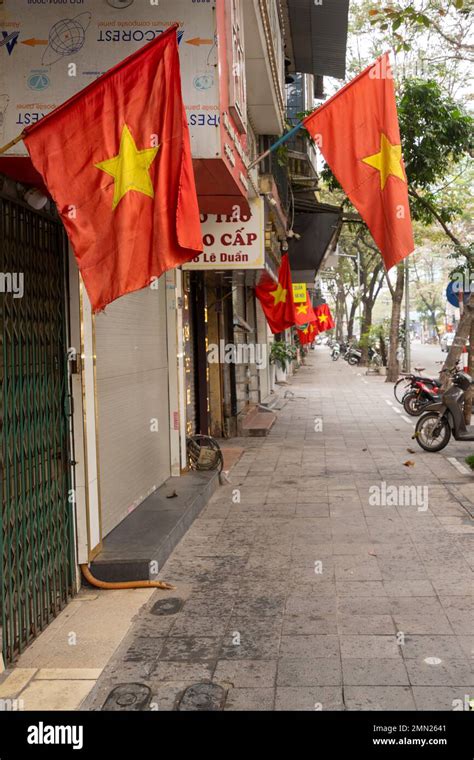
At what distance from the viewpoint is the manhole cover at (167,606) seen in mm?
5527

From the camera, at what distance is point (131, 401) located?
779 centimetres

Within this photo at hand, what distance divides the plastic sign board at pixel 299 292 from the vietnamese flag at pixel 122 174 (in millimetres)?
17226

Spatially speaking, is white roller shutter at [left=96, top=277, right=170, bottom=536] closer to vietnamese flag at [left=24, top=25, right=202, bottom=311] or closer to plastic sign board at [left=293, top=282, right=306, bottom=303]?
→ vietnamese flag at [left=24, top=25, right=202, bottom=311]

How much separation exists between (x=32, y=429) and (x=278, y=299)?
11203 mm

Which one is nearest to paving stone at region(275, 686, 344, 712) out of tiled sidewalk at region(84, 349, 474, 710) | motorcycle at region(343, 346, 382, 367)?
tiled sidewalk at region(84, 349, 474, 710)

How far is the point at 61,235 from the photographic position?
570cm

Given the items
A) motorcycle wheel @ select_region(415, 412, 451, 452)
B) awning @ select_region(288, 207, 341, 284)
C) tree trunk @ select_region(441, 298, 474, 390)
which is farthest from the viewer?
awning @ select_region(288, 207, 341, 284)

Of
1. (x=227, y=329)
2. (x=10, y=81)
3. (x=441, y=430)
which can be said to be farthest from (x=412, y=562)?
(x=227, y=329)

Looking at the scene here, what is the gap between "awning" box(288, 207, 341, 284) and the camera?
60.1 ft

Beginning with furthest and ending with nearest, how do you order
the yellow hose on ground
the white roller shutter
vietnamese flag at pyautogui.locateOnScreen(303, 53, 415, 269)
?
vietnamese flag at pyautogui.locateOnScreen(303, 53, 415, 269) → the white roller shutter → the yellow hose on ground

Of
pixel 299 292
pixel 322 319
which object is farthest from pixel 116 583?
pixel 322 319

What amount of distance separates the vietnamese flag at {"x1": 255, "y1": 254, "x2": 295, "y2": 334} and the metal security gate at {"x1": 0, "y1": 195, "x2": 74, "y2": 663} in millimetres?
10131
